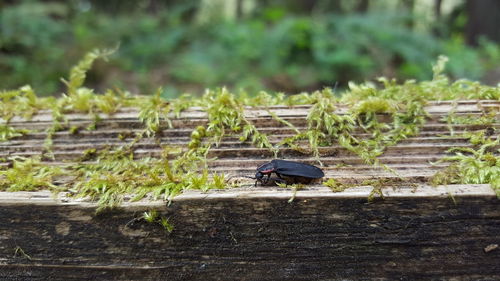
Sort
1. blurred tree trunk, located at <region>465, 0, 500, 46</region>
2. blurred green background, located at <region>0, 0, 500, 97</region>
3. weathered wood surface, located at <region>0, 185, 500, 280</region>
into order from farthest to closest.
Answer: blurred tree trunk, located at <region>465, 0, 500, 46</region> → blurred green background, located at <region>0, 0, 500, 97</region> → weathered wood surface, located at <region>0, 185, 500, 280</region>

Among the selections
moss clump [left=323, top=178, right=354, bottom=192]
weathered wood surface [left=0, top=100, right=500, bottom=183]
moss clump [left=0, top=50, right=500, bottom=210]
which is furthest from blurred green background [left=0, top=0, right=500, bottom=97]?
moss clump [left=323, top=178, right=354, bottom=192]

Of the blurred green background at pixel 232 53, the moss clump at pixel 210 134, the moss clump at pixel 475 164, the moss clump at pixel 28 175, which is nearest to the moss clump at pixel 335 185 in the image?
the moss clump at pixel 210 134

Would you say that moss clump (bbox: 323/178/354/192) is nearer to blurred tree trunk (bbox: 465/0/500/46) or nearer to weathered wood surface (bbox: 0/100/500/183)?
weathered wood surface (bbox: 0/100/500/183)

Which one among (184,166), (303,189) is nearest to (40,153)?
(184,166)

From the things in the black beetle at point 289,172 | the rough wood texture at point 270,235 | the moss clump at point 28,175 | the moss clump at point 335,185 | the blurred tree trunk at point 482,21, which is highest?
the blurred tree trunk at point 482,21

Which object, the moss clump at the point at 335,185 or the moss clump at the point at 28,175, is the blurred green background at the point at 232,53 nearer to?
the moss clump at the point at 28,175

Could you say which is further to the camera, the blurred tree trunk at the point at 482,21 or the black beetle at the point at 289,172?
the blurred tree trunk at the point at 482,21
